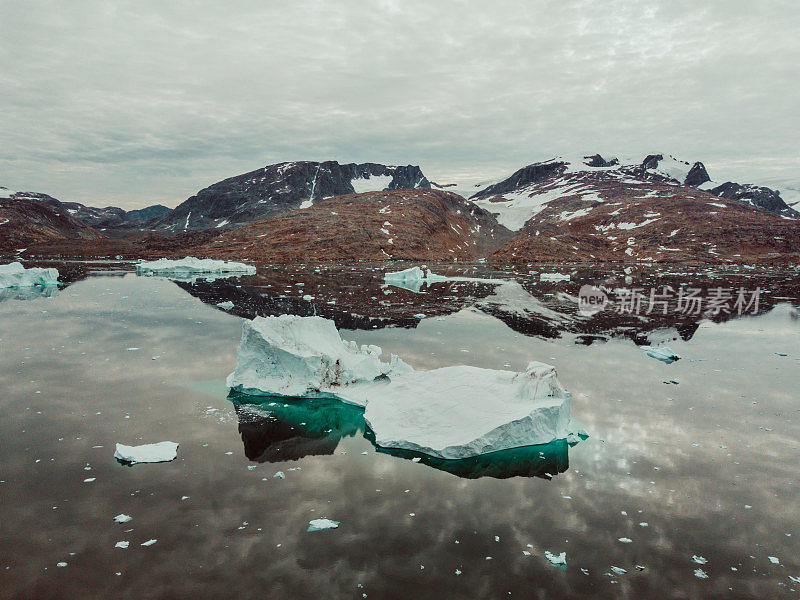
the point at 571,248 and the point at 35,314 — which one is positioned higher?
the point at 571,248

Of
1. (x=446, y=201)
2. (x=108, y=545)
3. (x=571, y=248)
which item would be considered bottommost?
(x=108, y=545)

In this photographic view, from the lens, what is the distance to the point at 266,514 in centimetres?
844

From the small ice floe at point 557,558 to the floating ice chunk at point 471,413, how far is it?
349cm

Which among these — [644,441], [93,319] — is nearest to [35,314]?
[93,319]

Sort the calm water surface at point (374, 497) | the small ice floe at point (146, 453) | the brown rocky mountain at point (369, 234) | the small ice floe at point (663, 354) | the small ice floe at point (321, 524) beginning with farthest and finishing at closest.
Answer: the brown rocky mountain at point (369, 234) < the small ice floe at point (663, 354) < the small ice floe at point (146, 453) < the small ice floe at point (321, 524) < the calm water surface at point (374, 497)

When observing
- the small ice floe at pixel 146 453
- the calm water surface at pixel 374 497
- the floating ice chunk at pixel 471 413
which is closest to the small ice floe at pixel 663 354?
the calm water surface at pixel 374 497

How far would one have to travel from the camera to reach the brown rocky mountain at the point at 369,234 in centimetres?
11238

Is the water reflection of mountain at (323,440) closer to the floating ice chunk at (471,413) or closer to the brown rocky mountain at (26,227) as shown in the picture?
the floating ice chunk at (471,413)

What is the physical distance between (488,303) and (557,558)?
3037 cm

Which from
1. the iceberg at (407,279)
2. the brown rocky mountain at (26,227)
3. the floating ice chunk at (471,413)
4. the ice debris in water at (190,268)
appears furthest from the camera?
the brown rocky mountain at (26,227)

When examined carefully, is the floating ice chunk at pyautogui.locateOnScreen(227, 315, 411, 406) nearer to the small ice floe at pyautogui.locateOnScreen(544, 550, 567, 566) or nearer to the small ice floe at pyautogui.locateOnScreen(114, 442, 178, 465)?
the small ice floe at pyautogui.locateOnScreen(114, 442, 178, 465)

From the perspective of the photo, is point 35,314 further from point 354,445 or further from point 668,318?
point 668,318

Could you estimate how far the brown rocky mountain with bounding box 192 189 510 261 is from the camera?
112375 mm

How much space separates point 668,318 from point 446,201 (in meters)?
152
